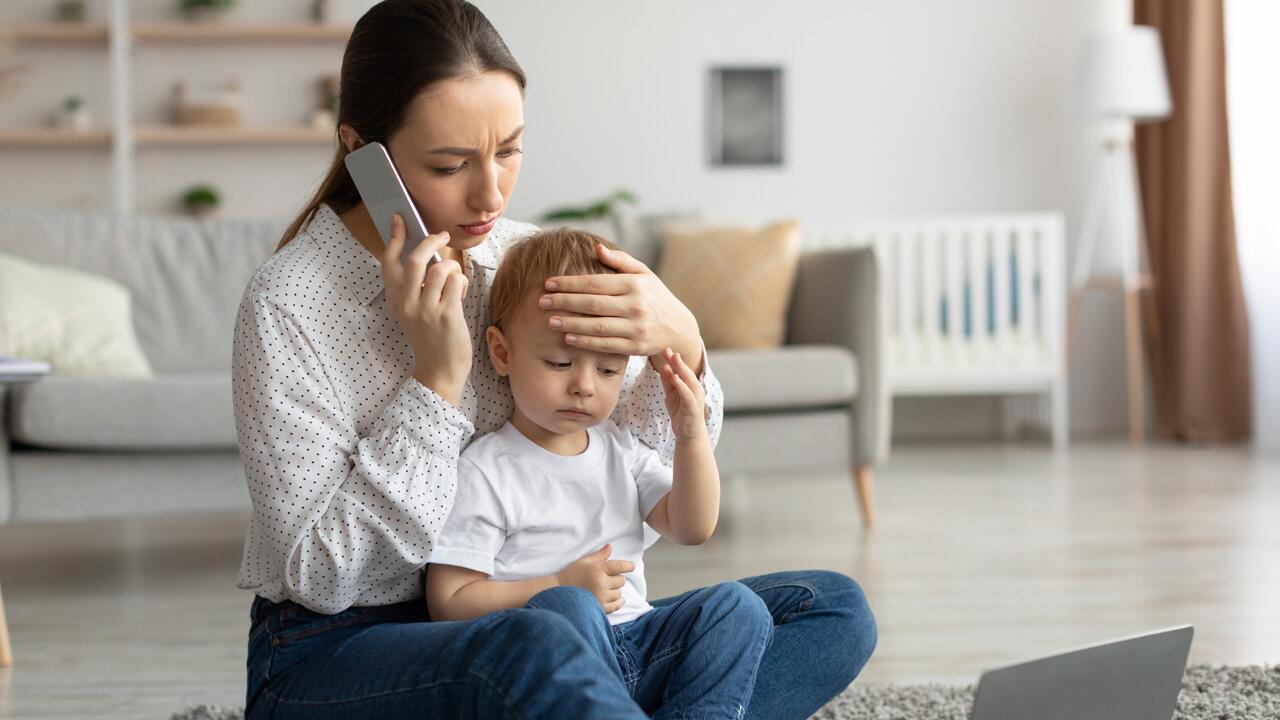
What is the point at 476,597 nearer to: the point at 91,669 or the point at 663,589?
the point at 91,669

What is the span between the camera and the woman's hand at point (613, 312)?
1.14 metres

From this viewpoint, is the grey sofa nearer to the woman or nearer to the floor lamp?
the woman

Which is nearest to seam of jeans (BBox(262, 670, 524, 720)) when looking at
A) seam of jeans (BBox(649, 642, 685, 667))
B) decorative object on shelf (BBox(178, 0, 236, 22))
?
seam of jeans (BBox(649, 642, 685, 667))

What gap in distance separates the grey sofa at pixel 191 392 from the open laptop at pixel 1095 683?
1.74 meters

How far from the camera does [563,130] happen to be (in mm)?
5012

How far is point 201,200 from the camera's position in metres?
4.85

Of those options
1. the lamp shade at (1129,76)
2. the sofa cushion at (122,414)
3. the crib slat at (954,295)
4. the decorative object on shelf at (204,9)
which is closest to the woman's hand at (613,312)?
the sofa cushion at (122,414)

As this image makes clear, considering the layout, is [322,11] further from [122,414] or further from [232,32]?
[122,414]

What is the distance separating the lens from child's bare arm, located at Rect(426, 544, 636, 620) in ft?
3.76

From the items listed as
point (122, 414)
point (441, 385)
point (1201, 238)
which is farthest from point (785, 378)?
point (1201, 238)

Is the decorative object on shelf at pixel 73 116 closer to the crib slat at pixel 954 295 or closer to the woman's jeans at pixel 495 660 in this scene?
the crib slat at pixel 954 295

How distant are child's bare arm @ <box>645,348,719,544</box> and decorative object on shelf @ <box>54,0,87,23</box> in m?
4.37

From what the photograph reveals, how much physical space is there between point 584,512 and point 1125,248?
4.05 meters

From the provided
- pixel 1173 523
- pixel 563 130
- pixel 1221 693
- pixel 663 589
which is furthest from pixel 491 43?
pixel 563 130
